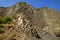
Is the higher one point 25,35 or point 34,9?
point 34,9

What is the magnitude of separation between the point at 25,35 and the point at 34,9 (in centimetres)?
2376

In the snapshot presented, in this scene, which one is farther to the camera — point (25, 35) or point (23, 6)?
point (23, 6)

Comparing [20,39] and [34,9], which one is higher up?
[34,9]

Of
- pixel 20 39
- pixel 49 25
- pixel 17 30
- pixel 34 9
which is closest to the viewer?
pixel 20 39

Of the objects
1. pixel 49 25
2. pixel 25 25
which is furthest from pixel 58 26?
pixel 25 25

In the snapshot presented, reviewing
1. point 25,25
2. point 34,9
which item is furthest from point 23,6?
point 25,25

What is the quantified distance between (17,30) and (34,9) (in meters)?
23.5

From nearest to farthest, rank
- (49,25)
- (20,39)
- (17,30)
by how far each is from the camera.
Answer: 1. (20,39)
2. (17,30)
3. (49,25)

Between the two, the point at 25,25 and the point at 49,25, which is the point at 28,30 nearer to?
the point at 25,25

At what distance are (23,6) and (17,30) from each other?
2118cm

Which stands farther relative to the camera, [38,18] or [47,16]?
[47,16]

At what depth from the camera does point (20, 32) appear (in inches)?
342

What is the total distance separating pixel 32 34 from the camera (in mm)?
8977

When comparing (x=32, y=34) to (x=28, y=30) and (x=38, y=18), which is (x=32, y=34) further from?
(x=38, y=18)
